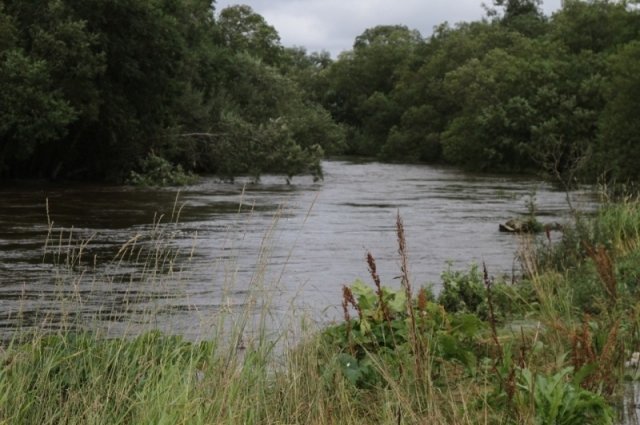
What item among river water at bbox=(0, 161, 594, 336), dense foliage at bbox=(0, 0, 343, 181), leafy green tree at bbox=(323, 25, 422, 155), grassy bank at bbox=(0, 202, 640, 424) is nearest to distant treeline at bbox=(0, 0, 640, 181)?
dense foliage at bbox=(0, 0, 343, 181)

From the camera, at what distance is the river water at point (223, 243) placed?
24.8 feet

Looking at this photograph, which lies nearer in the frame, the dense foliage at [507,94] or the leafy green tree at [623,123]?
the leafy green tree at [623,123]

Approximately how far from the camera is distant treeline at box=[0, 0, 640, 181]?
31.4m

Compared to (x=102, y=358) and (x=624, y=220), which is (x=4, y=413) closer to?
(x=102, y=358)

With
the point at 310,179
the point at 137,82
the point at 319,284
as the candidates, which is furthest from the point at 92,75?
the point at 319,284

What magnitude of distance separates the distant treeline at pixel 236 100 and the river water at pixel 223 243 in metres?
1.98

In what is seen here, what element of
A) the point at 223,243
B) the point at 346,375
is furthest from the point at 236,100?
the point at 346,375

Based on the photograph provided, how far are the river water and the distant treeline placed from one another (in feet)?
6.50

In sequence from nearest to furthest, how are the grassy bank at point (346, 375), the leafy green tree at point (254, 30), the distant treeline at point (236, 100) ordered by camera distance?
the grassy bank at point (346, 375), the distant treeline at point (236, 100), the leafy green tree at point (254, 30)

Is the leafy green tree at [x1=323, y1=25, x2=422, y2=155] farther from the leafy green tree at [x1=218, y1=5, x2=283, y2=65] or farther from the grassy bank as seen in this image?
the grassy bank

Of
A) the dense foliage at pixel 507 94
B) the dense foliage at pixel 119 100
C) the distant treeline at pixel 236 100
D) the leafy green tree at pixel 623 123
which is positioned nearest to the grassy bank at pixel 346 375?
the distant treeline at pixel 236 100

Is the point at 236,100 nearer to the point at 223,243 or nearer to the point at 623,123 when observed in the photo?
the point at 623,123

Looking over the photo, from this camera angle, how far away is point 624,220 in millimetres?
13383

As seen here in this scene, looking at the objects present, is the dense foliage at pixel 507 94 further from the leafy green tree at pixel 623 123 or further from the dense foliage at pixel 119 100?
the dense foliage at pixel 119 100
